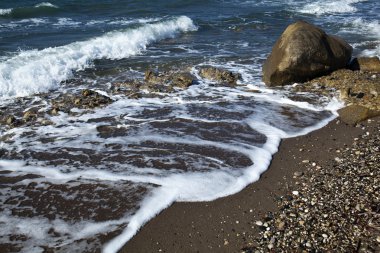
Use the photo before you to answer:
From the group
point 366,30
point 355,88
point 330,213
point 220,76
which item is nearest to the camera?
point 330,213

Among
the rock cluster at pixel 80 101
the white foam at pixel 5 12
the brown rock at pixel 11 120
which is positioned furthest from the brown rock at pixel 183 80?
the white foam at pixel 5 12

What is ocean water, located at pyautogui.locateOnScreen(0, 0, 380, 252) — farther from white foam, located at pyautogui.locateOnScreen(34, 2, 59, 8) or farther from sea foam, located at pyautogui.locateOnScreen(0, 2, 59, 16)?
white foam, located at pyautogui.locateOnScreen(34, 2, 59, 8)

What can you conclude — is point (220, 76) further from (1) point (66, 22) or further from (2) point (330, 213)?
(1) point (66, 22)

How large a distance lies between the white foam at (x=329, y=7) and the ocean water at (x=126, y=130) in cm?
522

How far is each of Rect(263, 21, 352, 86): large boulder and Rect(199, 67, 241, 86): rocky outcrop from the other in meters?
0.86

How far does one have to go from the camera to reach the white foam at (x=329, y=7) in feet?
74.3

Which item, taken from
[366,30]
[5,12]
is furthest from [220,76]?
[5,12]

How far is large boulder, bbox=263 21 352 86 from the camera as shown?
10.5 metres

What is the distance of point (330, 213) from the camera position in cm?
550

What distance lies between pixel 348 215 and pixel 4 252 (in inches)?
175

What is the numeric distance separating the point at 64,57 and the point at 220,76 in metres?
5.31

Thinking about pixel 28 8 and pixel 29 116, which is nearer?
pixel 29 116

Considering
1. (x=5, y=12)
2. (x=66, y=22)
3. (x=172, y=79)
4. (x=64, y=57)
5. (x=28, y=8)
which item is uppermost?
(x=28, y=8)

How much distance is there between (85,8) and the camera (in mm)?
23172
